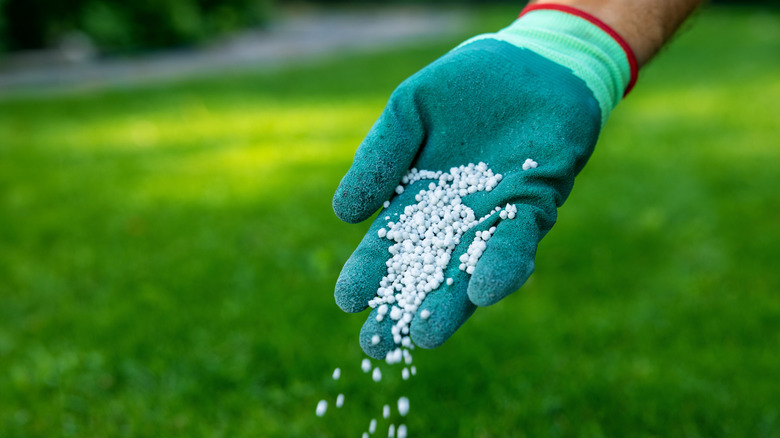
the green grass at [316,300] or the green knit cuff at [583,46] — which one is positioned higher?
the green knit cuff at [583,46]

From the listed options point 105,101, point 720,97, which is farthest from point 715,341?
point 105,101

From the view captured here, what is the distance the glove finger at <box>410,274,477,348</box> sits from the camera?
4.13 feet

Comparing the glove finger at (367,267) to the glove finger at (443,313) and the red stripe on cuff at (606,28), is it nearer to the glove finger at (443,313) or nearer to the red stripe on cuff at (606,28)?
the glove finger at (443,313)

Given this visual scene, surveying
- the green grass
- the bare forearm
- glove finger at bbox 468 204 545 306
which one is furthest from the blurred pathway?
glove finger at bbox 468 204 545 306

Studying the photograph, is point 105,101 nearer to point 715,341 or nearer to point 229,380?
point 229,380

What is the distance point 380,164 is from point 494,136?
0.31 meters

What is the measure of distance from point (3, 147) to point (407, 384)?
3.76 m

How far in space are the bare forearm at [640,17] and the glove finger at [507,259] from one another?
578 mm

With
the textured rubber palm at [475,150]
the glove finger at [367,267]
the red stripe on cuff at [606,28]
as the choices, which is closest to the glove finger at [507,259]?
the textured rubber palm at [475,150]

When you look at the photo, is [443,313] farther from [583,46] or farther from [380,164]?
[583,46]

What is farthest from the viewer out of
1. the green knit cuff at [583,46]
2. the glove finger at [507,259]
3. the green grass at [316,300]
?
the green grass at [316,300]

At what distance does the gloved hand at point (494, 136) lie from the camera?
1346mm

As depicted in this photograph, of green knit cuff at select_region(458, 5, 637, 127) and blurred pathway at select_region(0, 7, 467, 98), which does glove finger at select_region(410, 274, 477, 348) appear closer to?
green knit cuff at select_region(458, 5, 637, 127)

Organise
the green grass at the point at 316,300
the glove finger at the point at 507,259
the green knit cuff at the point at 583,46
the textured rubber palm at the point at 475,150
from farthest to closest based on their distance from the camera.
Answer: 1. the green grass at the point at 316,300
2. the green knit cuff at the point at 583,46
3. the textured rubber palm at the point at 475,150
4. the glove finger at the point at 507,259
